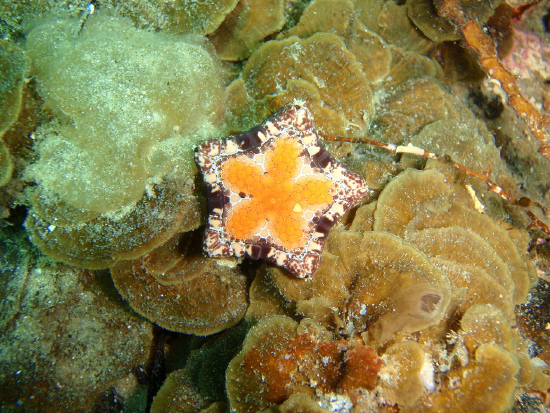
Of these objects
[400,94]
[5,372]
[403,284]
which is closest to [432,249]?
[403,284]

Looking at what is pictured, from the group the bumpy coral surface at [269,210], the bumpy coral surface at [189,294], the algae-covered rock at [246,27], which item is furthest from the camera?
the algae-covered rock at [246,27]

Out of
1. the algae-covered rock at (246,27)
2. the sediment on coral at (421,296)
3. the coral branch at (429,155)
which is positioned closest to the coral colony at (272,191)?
the sediment on coral at (421,296)

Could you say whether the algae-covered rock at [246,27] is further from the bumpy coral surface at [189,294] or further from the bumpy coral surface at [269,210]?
the bumpy coral surface at [189,294]

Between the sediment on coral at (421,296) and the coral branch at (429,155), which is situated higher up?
the coral branch at (429,155)

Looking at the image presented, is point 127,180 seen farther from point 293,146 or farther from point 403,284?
point 403,284

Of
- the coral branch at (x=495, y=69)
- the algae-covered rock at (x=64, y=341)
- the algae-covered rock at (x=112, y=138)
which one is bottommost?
the algae-covered rock at (x=64, y=341)

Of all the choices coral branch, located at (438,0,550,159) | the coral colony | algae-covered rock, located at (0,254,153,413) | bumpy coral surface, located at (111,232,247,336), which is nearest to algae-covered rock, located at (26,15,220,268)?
the coral colony

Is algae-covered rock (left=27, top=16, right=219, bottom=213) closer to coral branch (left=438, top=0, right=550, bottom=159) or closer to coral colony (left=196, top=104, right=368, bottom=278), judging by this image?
coral colony (left=196, top=104, right=368, bottom=278)

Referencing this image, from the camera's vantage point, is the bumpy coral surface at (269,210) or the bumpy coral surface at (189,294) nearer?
the bumpy coral surface at (269,210)
